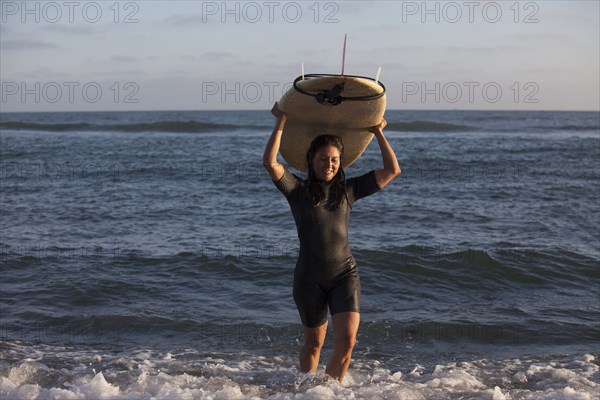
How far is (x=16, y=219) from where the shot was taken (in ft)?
41.9

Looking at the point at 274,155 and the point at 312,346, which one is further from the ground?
the point at 274,155

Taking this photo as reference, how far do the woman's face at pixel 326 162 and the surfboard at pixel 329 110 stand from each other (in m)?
0.37

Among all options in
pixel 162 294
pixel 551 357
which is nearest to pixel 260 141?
pixel 162 294

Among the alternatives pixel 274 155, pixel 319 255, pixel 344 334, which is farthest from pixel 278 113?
pixel 344 334

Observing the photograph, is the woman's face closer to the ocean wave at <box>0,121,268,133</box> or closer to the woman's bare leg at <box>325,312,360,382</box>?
the woman's bare leg at <box>325,312,360,382</box>

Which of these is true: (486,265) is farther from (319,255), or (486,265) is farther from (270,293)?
(319,255)

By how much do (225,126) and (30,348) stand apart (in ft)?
149

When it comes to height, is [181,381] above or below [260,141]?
below

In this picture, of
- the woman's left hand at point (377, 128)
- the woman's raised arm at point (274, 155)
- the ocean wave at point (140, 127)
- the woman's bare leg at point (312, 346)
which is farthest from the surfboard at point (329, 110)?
the ocean wave at point (140, 127)

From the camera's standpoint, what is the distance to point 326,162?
15.3 ft

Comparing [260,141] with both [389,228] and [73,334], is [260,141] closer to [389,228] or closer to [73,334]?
[389,228]

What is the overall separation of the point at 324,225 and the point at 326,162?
44 centimetres

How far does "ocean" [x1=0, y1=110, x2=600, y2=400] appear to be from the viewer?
5664mm

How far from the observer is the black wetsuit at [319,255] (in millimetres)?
4684
